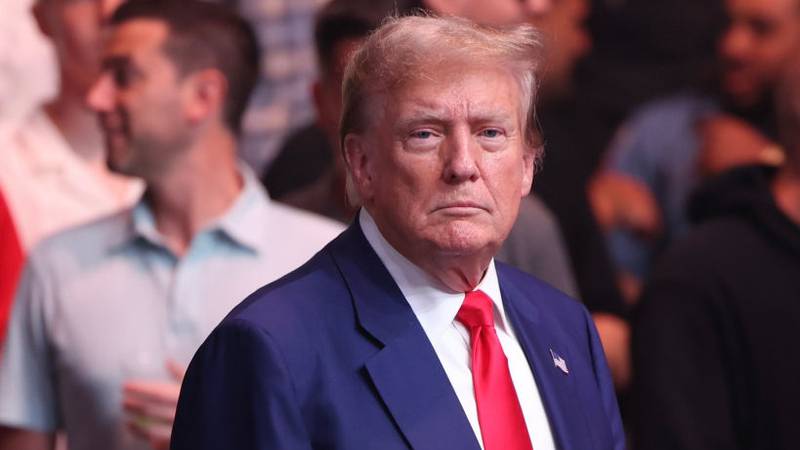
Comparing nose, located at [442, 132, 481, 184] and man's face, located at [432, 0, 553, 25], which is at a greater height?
man's face, located at [432, 0, 553, 25]

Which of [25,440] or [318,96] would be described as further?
[318,96]

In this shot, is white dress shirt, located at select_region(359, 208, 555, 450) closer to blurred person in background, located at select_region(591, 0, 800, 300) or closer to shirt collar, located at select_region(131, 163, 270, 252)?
shirt collar, located at select_region(131, 163, 270, 252)

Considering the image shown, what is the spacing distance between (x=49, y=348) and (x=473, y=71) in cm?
155

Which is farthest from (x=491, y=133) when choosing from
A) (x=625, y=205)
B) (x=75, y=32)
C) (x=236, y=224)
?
(x=625, y=205)

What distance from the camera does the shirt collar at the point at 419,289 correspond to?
9.02ft

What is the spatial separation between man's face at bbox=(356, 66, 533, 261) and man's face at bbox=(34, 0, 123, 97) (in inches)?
91.5

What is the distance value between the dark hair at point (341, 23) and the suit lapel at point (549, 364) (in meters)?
1.67

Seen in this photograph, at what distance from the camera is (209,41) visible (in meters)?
4.28

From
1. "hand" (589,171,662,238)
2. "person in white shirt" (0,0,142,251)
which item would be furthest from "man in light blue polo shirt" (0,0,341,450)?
"hand" (589,171,662,238)

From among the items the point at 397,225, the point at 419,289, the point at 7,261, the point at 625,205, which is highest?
the point at 397,225

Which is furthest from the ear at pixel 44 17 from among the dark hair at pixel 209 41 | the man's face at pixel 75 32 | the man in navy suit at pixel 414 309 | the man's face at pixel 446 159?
the man's face at pixel 446 159

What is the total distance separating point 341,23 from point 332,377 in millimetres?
2121

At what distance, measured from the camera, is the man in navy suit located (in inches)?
100

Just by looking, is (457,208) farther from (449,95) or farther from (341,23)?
(341,23)
